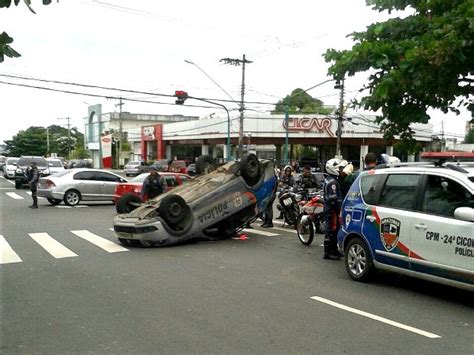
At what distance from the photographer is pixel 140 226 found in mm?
10422

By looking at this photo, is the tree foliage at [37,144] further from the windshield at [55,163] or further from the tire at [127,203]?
the tire at [127,203]

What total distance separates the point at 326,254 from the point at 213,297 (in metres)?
3.51

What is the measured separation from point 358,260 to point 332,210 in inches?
79.2

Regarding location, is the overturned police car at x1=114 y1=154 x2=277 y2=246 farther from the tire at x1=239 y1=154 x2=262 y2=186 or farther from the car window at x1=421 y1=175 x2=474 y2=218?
the car window at x1=421 y1=175 x2=474 y2=218

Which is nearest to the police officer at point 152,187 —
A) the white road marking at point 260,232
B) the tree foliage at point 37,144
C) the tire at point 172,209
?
the white road marking at point 260,232

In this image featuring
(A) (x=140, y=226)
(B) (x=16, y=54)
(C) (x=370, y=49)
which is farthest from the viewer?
(A) (x=140, y=226)

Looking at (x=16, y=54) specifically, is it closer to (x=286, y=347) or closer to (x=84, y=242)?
(x=286, y=347)

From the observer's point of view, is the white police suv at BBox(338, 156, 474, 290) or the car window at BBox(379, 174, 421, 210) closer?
the white police suv at BBox(338, 156, 474, 290)

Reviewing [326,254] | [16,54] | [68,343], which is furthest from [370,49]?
[68,343]

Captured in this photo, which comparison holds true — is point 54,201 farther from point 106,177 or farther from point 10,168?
point 10,168

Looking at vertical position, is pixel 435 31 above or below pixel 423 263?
above

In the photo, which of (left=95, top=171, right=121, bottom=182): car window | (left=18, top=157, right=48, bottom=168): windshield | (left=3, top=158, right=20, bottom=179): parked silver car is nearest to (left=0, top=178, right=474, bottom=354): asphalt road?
(left=95, top=171, right=121, bottom=182): car window

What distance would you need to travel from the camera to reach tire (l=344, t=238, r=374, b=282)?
741cm

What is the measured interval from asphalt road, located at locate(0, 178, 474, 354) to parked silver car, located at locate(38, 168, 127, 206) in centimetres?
1017
